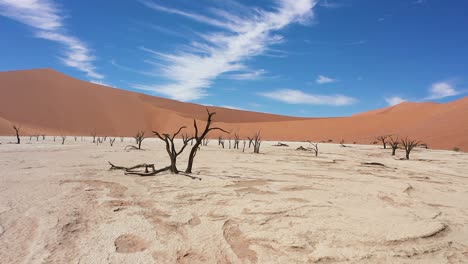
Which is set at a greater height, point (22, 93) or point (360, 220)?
point (22, 93)

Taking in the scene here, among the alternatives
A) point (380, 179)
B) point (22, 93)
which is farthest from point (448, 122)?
point (22, 93)

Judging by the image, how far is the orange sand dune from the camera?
123ft

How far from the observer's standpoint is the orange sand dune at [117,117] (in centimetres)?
3747

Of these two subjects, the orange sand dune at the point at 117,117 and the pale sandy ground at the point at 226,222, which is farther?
the orange sand dune at the point at 117,117

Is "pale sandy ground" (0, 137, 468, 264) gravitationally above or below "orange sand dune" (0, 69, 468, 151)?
below

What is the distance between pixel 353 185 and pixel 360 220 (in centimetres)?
251

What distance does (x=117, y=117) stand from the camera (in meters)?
50.2

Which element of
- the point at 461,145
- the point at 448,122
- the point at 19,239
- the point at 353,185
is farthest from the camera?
the point at 448,122

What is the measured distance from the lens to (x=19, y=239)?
3.00 m

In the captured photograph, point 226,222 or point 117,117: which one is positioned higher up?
point 117,117

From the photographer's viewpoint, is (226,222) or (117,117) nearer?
(226,222)

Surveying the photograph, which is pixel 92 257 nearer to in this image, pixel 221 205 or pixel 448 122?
pixel 221 205

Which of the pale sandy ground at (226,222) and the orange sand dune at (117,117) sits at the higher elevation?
the orange sand dune at (117,117)

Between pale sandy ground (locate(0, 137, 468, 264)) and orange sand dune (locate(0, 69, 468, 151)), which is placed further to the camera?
orange sand dune (locate(0, 69, 468, 151))
